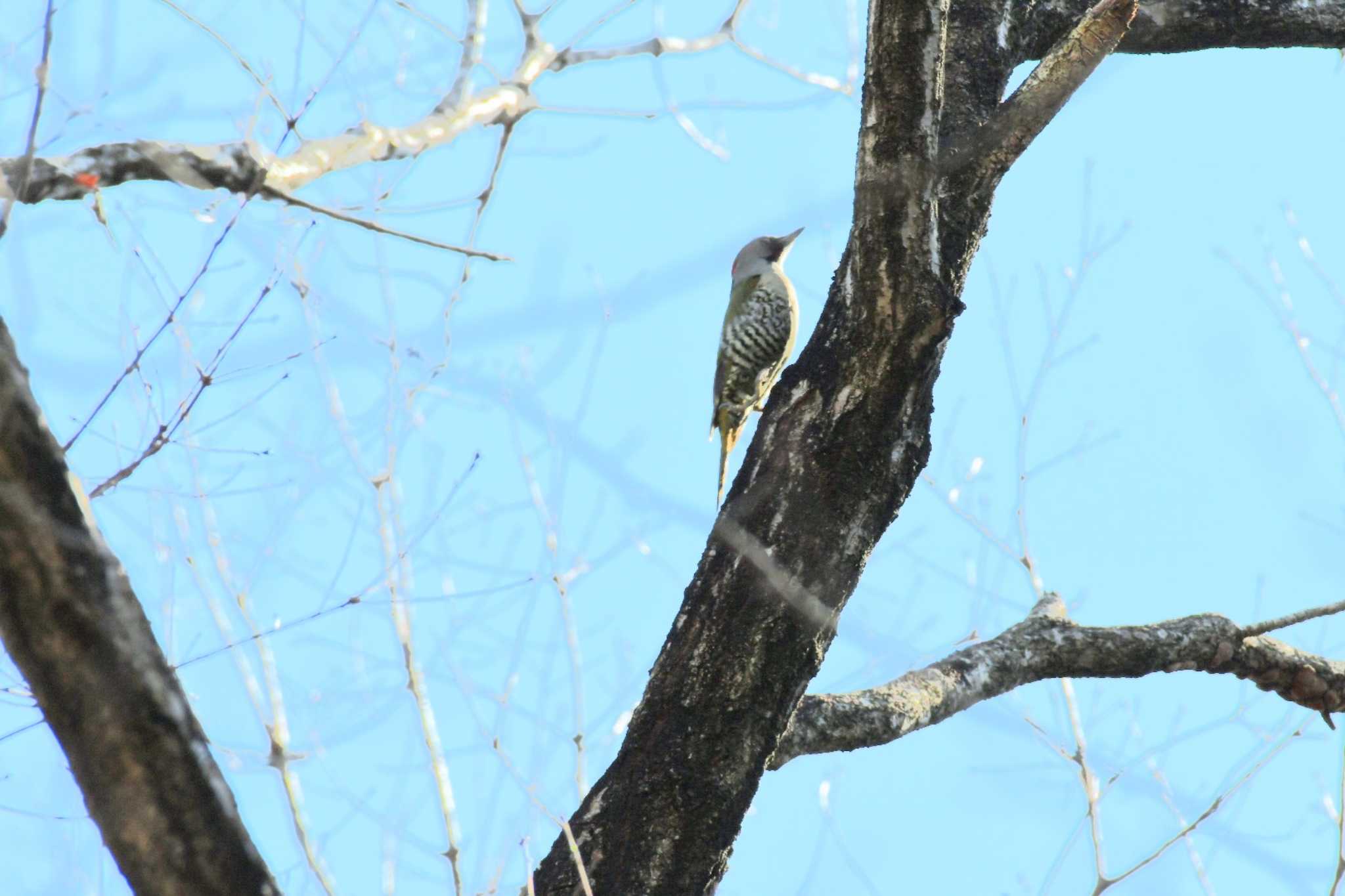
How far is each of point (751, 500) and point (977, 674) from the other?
0.96 metres

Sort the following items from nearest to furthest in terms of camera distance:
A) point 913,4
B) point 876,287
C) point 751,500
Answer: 1. point 913,4
2. point 876,287
3. point 751,500

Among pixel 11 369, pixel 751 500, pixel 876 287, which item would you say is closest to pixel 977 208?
pixel 876 287

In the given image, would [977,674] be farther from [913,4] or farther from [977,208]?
[913,4]

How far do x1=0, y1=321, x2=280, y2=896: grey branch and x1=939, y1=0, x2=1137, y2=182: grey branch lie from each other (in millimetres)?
1859

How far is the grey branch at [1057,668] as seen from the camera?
331 centimetres

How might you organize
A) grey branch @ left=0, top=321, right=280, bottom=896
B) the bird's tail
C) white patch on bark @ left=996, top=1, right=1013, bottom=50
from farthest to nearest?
the bird's tail → white patch on bark @ left=996, top=1, right=1013, bottom=50 → grey branch @ left=0, top=321, right=280, bottom=896

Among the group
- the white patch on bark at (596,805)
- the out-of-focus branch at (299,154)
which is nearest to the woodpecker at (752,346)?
the out-of-focus branch at (299,154)

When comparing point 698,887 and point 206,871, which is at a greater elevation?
point 698,887

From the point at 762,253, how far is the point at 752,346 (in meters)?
0.81

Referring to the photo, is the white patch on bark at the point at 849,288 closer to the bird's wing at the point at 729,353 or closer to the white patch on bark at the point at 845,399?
the white patch on bark at the point at 845,399

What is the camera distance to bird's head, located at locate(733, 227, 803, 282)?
7.77 meters

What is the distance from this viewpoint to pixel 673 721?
2.89 m

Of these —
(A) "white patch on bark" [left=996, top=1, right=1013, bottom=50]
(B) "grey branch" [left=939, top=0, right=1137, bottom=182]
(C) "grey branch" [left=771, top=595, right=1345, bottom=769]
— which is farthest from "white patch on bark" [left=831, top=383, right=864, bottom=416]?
(A) "white patch on bark" [left=996, top=1, right=1013, bottom=50]

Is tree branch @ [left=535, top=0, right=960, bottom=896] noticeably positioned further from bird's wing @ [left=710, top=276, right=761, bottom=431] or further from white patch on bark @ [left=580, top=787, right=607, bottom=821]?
bird's wing @ [left=710, top=276, right=761, bottom=431]
